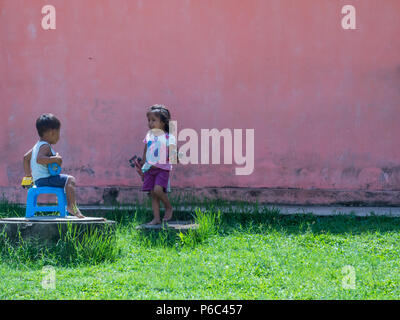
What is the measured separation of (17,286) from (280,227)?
2812 mm

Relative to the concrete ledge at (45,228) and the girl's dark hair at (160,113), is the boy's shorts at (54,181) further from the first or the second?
the girl's dark hair at (160,113)

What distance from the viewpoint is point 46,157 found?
5.15 metres

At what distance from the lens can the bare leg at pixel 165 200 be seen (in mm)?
5910

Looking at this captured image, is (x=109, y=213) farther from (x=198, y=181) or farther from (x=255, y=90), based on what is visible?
(x=255, y=90)

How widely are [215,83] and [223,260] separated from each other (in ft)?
9.38

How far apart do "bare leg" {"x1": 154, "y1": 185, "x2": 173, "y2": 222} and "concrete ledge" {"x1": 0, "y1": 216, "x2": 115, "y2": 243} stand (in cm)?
95

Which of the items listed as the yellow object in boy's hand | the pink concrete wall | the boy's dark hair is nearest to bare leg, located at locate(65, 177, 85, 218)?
the yellow object in boy's hand

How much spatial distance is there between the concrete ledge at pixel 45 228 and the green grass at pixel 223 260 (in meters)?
0.08

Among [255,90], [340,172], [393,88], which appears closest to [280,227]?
[340,172]

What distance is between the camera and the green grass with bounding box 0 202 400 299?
13.3ft

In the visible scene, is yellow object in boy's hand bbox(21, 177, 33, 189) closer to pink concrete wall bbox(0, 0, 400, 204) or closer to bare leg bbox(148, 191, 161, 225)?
bare leg bbox(148, 191, 161, 225)

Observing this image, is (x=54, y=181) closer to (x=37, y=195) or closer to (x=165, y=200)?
(x=37, y=195)

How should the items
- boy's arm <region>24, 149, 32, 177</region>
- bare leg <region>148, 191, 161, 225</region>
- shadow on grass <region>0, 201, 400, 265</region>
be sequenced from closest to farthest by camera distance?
shadow on grass <region>0, 201, 400, 265</region> < boy's arm <region>24, 149, 32, 177</region> < bare leg <region>148, 191, 161, 225</region>

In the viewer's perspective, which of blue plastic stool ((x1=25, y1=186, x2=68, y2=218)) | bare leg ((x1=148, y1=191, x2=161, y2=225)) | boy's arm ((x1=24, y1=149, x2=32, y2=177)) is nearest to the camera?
blue plastic stool ((x1=25, y1=186, x2=68, y2=218))
